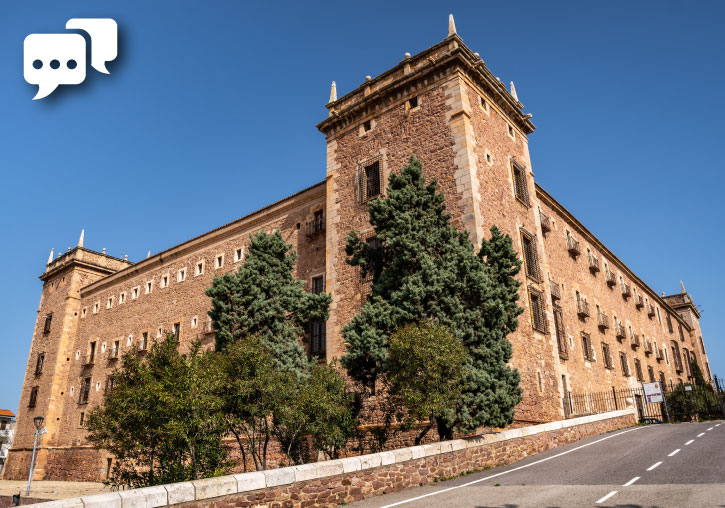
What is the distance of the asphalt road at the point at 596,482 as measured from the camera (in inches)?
340

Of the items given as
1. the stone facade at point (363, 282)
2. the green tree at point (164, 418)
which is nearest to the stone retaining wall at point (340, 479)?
the green tree at point (164, 418)

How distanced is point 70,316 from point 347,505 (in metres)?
35.9

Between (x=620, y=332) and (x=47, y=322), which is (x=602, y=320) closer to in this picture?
(x=620, y=332)

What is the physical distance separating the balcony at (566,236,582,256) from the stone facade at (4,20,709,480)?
0.10 m

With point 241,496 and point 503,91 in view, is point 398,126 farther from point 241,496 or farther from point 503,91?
point 241,496

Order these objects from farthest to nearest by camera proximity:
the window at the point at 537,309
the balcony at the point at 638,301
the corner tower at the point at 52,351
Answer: the balcony at the point at 638,301
the corner tower at the point at 52,351
the window at the point at 537,309

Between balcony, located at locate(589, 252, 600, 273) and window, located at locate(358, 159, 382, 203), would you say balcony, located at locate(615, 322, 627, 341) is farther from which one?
window, located at locate(358, 159, 382, 203)

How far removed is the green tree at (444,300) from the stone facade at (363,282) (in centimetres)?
231

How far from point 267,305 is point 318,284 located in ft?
17.5

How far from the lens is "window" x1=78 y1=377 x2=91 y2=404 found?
34.8m

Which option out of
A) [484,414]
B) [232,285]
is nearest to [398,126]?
[232,285]

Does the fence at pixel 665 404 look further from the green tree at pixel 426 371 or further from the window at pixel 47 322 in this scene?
the window at pixel 47 322

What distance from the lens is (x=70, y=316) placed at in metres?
38.8

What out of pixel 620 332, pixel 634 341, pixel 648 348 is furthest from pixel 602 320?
pixel 648 348
